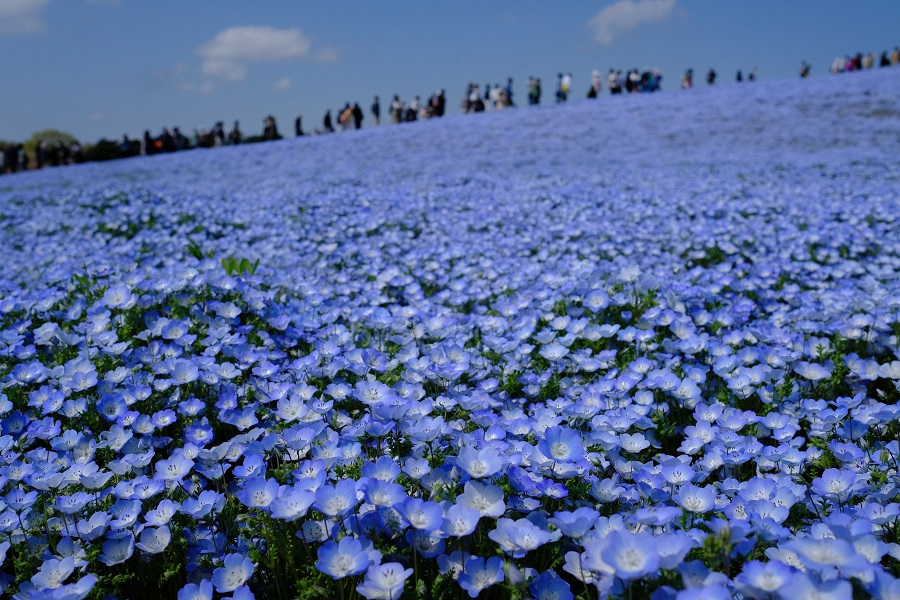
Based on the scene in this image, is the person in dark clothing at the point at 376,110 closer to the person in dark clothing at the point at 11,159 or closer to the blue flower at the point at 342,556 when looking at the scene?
the person in dark clothing at the point at 11,159

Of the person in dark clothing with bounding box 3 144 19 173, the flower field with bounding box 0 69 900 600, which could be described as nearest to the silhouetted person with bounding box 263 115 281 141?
the person in dark clothing with bounding box 3 144 19 173

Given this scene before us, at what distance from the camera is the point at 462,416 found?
261 cm

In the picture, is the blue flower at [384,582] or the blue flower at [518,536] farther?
the blue flower at [518,536]

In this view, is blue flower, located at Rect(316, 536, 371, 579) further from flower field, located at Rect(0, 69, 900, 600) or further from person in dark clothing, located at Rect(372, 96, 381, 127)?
person in dark clothing, located at Rect(372, 96, 381, 127)

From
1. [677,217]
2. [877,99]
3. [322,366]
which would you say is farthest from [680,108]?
[322,366]

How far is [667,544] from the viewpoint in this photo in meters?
1.42

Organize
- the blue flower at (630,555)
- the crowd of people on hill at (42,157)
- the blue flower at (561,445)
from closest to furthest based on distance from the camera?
the blue flower at (630,555) → the blue flower at (561,445) → the crowd of people on hill at (42,157)

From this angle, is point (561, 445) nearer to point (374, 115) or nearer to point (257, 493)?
point (257, 493)

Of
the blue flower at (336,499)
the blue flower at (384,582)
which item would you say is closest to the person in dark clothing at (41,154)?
the blue flower at (336,499)

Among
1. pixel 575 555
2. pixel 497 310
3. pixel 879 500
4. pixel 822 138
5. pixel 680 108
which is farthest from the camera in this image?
pixel 680 108

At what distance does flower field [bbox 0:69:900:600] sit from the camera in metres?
1.66

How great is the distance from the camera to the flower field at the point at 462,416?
65.4 inches

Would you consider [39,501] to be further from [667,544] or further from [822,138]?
[822,138]

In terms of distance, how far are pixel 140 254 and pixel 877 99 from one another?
26.3m
